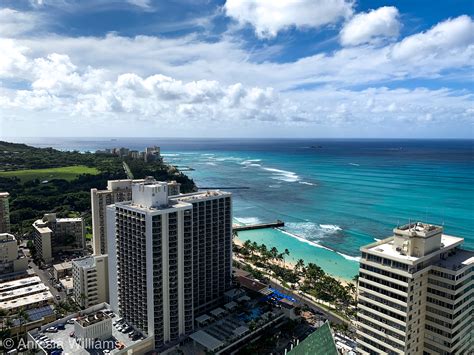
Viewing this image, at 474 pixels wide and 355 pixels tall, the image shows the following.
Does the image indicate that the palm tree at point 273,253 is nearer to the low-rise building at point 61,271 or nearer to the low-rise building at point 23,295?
the low-rise building at point 61,271

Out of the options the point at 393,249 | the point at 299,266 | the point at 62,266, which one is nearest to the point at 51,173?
the point at 62,266

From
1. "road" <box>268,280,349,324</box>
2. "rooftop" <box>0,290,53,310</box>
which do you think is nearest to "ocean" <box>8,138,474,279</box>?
"road" <box>268,280,349,324</box>

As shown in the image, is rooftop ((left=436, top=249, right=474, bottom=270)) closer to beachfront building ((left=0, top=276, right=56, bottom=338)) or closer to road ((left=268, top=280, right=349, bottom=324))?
road ((left=268, top=280, right=349, bottom=324))

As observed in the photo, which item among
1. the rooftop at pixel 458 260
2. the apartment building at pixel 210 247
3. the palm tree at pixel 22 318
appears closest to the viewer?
the rooftop at pixel 458 260

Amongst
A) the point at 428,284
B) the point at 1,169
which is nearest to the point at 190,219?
the point at 428,284

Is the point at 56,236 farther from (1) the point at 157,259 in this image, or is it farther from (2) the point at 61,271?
(1) the point at 157,259

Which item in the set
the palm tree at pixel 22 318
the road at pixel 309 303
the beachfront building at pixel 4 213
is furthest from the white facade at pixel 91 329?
the beachfront building at pixel 4 213

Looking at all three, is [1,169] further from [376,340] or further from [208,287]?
[376,340]
